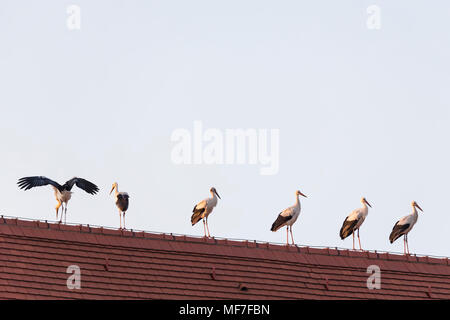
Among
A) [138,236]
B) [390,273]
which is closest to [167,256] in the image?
[138,236]

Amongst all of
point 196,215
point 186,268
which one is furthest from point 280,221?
point 186,268

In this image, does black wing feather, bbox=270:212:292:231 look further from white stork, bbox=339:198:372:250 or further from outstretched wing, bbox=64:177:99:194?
outstretched wing, bbox=64:177:99:194

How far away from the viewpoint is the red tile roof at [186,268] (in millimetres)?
49281

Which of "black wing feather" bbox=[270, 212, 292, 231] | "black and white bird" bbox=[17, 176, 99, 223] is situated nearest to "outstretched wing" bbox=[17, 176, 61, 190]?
"black and white bird" bbox=[17, 176, 99, 223]

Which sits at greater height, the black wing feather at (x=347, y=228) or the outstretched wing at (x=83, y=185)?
the outstretched wing at (x=83, y=185)

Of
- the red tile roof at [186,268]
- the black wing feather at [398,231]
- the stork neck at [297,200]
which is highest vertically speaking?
the stork neck at [297,200]

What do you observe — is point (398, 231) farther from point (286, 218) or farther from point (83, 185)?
point (83, 185)

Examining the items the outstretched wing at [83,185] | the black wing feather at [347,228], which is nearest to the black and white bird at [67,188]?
the outstretched wing at [83,185]

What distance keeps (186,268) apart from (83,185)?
7.98m

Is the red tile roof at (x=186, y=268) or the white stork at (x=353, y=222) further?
the white stork at (x=353, y=222)

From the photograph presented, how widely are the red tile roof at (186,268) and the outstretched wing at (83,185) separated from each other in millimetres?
6255

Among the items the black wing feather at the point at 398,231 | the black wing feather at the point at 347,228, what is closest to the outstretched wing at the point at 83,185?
the black wing feather at the point at 347,228

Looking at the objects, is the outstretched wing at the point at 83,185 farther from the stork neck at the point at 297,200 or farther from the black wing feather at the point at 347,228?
the black wing feather at the point at 347,228

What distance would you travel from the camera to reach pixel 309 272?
176 feet
